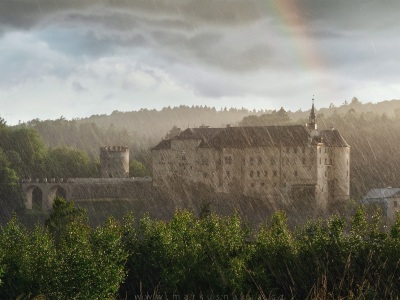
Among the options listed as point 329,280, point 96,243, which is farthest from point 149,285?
point 329,280

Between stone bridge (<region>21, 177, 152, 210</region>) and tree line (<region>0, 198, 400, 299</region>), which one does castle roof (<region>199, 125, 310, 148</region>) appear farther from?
tree line (<region>0, 198, 400, 299</region>)

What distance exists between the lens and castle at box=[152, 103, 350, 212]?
73.4 m

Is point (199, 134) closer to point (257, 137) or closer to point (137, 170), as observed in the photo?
point (257, 137)

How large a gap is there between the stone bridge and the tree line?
36755 millimetres

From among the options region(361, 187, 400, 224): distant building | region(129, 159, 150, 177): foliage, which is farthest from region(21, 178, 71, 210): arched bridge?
region(361, 187, 400, 224): distant building

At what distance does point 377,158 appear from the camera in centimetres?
10312

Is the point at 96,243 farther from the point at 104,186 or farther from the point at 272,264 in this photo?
the point at 104,186

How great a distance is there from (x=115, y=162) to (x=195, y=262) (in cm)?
4685

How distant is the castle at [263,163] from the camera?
73.4m

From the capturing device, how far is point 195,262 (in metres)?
35.9

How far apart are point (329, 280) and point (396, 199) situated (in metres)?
44.8

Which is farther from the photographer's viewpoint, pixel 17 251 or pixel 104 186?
pixel 104 186

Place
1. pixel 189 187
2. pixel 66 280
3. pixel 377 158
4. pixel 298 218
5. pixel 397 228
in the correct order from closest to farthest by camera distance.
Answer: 1. pixel 66 280
2. pixel 397 228
3. pixel 298 218
4. pixel 189 187
5. pixel 377 158

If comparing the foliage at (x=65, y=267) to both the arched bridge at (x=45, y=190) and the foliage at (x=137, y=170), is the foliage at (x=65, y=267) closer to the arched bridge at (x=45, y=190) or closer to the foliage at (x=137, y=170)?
the arched bridge at (x=45, y=190)
